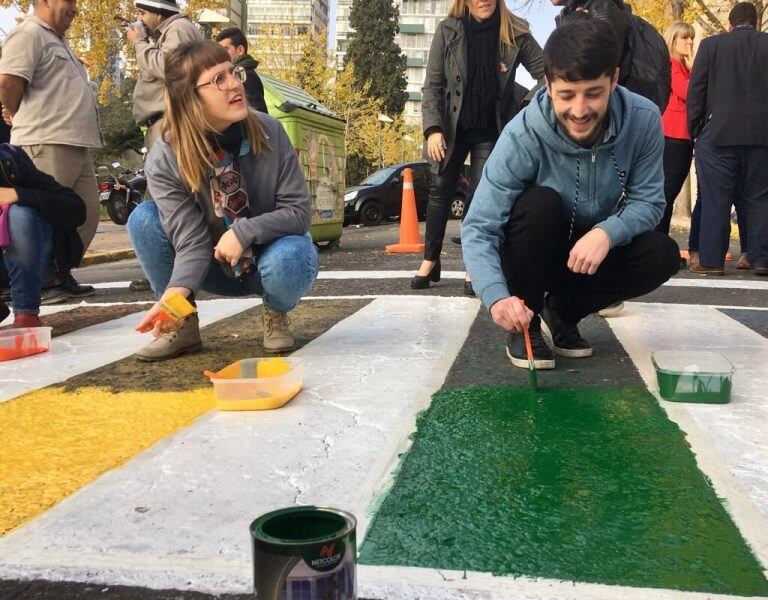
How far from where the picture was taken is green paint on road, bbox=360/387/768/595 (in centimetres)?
140

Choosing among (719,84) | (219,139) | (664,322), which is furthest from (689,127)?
(219,139)

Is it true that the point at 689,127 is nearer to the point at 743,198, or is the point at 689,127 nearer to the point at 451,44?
the point at 743,198

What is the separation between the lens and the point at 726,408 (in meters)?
2.34

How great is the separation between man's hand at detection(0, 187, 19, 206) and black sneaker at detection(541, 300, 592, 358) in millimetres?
2467

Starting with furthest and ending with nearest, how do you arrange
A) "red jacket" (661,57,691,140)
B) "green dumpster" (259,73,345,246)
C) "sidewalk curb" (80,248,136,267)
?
"sidewalk curb" (80,248,136,267) < "green dumpster" (259,73,345,246) < "red jacket" (661,57,691,140)

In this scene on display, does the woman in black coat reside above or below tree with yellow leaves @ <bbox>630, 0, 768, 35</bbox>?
below

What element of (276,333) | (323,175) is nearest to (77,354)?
(276,333)

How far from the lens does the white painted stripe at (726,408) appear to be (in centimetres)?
168

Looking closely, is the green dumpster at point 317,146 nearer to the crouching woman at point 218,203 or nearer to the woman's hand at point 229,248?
the crouching woman at point 218,203

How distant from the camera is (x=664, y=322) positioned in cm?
377

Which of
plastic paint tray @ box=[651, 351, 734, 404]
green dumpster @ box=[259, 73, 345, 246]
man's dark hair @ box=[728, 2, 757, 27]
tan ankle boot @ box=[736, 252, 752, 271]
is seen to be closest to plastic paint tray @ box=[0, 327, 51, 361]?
plastic paint tray @ box=[651, 351, 734, 404]

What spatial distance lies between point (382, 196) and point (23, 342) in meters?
13.8

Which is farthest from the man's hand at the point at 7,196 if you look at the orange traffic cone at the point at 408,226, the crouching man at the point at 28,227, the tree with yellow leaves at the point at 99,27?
the tree with yellow leaves at the point at 99,27

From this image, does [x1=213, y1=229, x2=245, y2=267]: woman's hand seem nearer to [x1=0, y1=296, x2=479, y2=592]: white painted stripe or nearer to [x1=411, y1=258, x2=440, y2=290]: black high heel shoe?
[x1=0, y1=296, x2=479, y2=592]: white painted stripe
